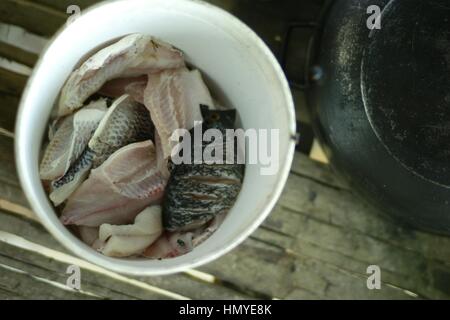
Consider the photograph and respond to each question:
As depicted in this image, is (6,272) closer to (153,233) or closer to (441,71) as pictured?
(153,233)

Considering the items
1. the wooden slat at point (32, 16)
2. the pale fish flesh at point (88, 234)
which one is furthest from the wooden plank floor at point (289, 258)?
the pale fish flesh at point (88, 234)

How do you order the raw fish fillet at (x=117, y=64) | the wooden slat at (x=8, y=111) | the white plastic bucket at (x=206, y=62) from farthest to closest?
the wooden slat at (x=8, y=111) < the raw fish fillet at (x=117, y=64) < the white plastic bucket at (x=206, y=62)

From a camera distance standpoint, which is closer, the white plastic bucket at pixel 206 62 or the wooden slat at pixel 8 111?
the white plastic bucket at pixel 206 62

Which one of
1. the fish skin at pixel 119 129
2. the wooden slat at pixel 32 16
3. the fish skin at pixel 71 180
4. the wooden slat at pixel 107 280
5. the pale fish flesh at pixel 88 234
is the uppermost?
the wooden slat at pixel 32 16

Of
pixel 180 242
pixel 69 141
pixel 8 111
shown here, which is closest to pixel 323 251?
pixel 180 242

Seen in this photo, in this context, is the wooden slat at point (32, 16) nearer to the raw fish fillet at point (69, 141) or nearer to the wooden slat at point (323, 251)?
the raw fish fillet at point (69, 141)

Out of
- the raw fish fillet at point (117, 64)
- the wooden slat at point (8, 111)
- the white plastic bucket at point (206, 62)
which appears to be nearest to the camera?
the white plastic bucket at point (206, 62)

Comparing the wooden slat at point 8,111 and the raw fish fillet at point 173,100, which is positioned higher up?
the raw fish fillet at point 173,100
